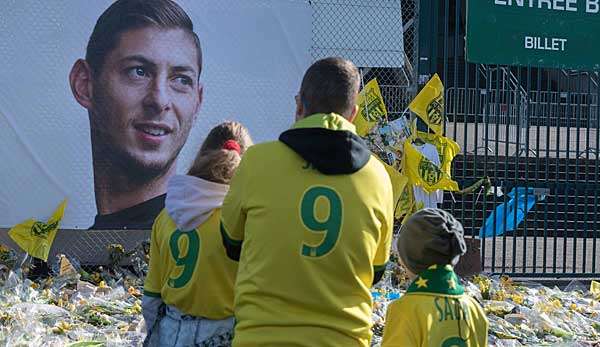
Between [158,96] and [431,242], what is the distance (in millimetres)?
5691

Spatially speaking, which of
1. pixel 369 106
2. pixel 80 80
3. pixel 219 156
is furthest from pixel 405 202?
pixel 219 156

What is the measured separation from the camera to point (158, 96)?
8.66m

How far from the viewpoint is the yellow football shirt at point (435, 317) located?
321 cm

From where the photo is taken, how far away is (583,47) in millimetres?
9734

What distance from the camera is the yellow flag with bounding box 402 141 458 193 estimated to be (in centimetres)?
867

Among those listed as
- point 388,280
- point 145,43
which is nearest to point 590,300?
point 388,280

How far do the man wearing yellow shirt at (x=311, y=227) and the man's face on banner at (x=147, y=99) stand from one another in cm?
558

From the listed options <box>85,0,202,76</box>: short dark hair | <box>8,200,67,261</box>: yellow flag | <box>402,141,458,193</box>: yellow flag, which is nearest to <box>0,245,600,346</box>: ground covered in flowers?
<box>8,200,67,261</box>: yellow flag

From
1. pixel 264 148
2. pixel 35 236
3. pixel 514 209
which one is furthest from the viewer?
pixel 514 209

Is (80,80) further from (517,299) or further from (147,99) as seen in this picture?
(517,299)

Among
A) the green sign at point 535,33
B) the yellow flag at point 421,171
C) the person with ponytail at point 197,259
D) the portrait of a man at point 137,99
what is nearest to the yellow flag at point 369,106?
the yellow flag at point 421,171

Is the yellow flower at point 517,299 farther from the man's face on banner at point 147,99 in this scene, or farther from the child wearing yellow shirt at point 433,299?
the child wearing yellow shirt at point 433,299

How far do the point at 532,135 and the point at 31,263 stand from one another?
12.7m

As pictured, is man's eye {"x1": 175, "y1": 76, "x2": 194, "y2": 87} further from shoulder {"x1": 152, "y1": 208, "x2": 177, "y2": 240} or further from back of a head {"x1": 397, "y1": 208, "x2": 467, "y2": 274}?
back of a head {"x1": 397, "y1": 208, "x2": 467, "y2": 274}
